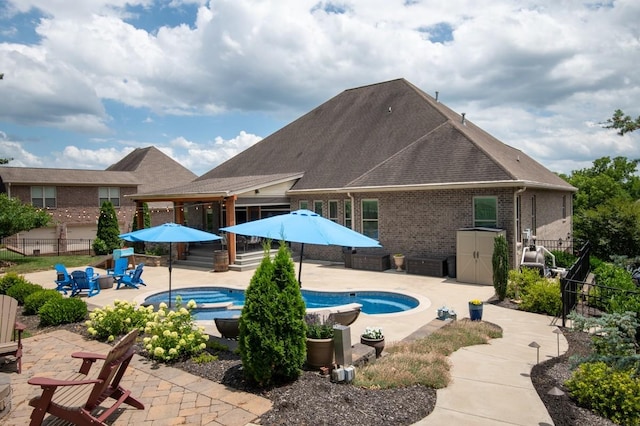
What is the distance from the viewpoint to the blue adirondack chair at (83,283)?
13.6m

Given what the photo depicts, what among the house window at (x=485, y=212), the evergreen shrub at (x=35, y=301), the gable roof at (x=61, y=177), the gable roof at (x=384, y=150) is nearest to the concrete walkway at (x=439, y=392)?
the evergreen shrub at (x=35, y=301)

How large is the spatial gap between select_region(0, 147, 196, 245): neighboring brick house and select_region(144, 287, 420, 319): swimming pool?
13812 millimetres

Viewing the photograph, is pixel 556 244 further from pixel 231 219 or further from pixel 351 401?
pixel 351 401

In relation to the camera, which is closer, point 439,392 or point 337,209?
point 439,392

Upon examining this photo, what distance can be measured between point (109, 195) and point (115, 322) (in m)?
28.5

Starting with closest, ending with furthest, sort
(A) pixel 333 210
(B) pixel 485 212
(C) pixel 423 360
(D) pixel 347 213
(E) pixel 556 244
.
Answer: (C) pixel 423 360 < (B) pixel 485 212 < (D) pixel 347 213 < (A) pixel 333 210 < (E) pixel 556 244

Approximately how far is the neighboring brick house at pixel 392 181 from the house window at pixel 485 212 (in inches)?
1.4

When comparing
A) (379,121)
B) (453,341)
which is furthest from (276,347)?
(379,121)

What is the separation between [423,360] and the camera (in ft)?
22.2

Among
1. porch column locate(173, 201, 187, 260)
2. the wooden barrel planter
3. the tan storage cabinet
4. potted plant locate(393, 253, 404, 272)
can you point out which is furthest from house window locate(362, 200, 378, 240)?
porch column locate(173, 201, 187, 260)

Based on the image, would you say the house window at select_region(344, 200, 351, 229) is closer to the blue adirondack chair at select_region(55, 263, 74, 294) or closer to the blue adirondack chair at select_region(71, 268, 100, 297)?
the blue adirondack chair at select_region(71, 268, 100, 297)

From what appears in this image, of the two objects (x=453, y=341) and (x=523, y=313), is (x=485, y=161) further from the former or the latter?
(x=453, y=341)

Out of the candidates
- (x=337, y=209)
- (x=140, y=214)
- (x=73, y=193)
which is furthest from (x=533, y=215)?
(x=73, y=193)

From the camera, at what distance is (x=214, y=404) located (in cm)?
546
